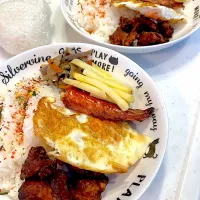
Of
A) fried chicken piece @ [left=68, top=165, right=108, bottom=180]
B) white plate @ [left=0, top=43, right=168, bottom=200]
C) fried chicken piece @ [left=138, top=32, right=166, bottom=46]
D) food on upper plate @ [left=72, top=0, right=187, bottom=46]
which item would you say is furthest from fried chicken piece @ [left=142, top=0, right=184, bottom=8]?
fried chicken piece @ [left=68, top=165, right=108, bottom=180]

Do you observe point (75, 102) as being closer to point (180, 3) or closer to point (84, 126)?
point (84, 126)

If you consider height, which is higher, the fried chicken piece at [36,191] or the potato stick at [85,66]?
the potato stick at [85,66]

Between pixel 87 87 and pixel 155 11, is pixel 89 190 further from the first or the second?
pixel 155 11

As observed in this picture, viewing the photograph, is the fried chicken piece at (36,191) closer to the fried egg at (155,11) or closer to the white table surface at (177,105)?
the white table surface at (177,105)

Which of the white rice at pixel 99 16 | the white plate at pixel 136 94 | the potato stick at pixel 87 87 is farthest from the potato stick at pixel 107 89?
the white rice at pixel 99 16

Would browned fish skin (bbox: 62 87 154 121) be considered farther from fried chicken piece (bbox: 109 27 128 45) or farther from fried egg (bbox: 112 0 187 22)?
fried egg (bbox: 112 0 187 22)

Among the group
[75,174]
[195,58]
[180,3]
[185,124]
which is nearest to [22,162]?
[75,174]
